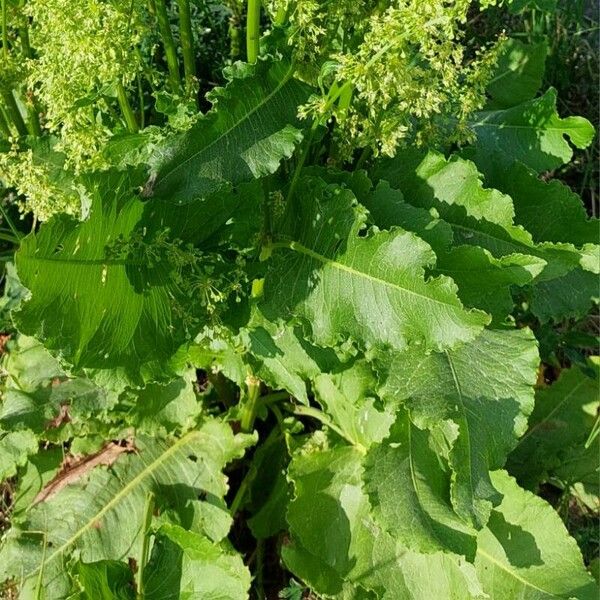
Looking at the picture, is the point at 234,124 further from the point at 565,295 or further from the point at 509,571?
the point at 509,571

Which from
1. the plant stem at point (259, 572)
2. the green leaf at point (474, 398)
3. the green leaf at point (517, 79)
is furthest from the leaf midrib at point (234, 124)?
the plant stem at point (259, 572)

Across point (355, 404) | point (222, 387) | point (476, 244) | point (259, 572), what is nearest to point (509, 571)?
point (355, 404)

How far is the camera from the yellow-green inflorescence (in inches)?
45.3

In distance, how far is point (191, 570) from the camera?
1.80 metres

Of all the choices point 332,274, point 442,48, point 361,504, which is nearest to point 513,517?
point 361,504

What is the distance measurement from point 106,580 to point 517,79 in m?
1.64

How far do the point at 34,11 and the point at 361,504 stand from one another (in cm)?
124

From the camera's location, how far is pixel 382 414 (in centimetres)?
184

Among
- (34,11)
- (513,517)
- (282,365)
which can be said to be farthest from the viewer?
(513,517)

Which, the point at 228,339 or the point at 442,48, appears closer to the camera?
the point at 442,48

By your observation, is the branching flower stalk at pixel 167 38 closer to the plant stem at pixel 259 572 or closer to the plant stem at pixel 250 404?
the plant stem at pixel 250 404

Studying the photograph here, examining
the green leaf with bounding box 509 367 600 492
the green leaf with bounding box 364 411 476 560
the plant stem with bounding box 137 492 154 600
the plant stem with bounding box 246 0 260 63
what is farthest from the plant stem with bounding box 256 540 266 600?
the plant stem with bounding box 246 0 260 63

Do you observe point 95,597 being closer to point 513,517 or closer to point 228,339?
point 228,339

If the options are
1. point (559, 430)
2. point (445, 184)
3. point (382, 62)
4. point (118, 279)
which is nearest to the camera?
point (382, 62)
